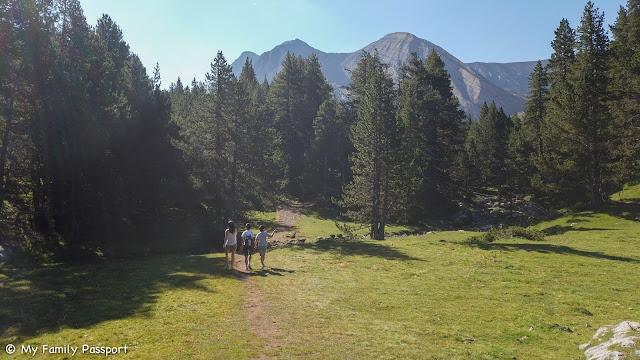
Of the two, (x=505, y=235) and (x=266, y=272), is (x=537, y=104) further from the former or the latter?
(x=266, y=272)

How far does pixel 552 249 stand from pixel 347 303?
1754 cm

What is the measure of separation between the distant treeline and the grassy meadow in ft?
27.5

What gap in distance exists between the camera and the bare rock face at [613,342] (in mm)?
7939

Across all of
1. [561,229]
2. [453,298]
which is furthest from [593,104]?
[453,298]

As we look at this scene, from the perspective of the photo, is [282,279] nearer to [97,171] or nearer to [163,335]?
[163,335]

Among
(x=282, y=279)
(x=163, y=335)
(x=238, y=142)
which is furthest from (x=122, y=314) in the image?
(x=238, y=142)

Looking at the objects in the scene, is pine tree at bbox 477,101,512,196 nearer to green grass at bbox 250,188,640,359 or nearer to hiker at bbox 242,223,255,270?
green grass at bbox 250,188,640,359

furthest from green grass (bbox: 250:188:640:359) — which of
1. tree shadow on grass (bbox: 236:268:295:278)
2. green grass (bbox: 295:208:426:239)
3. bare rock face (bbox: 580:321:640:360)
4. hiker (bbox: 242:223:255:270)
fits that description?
green grass (bbox: 295:208:426:239)

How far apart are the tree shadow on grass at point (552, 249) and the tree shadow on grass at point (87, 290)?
1875 centimetres

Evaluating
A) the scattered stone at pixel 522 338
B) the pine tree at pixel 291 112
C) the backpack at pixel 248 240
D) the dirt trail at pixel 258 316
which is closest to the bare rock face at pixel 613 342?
the scattered stone at pixel 522 338

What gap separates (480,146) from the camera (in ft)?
230

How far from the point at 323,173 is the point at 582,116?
42038 millimetres

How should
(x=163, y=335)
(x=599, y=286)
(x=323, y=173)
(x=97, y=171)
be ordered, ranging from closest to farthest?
(x=163, y=335) → (x=599, y=286) → (x=97, y=171) → (x=323, y=173)

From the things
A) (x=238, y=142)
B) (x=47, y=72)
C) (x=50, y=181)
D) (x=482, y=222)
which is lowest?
(x=482, y=222)
